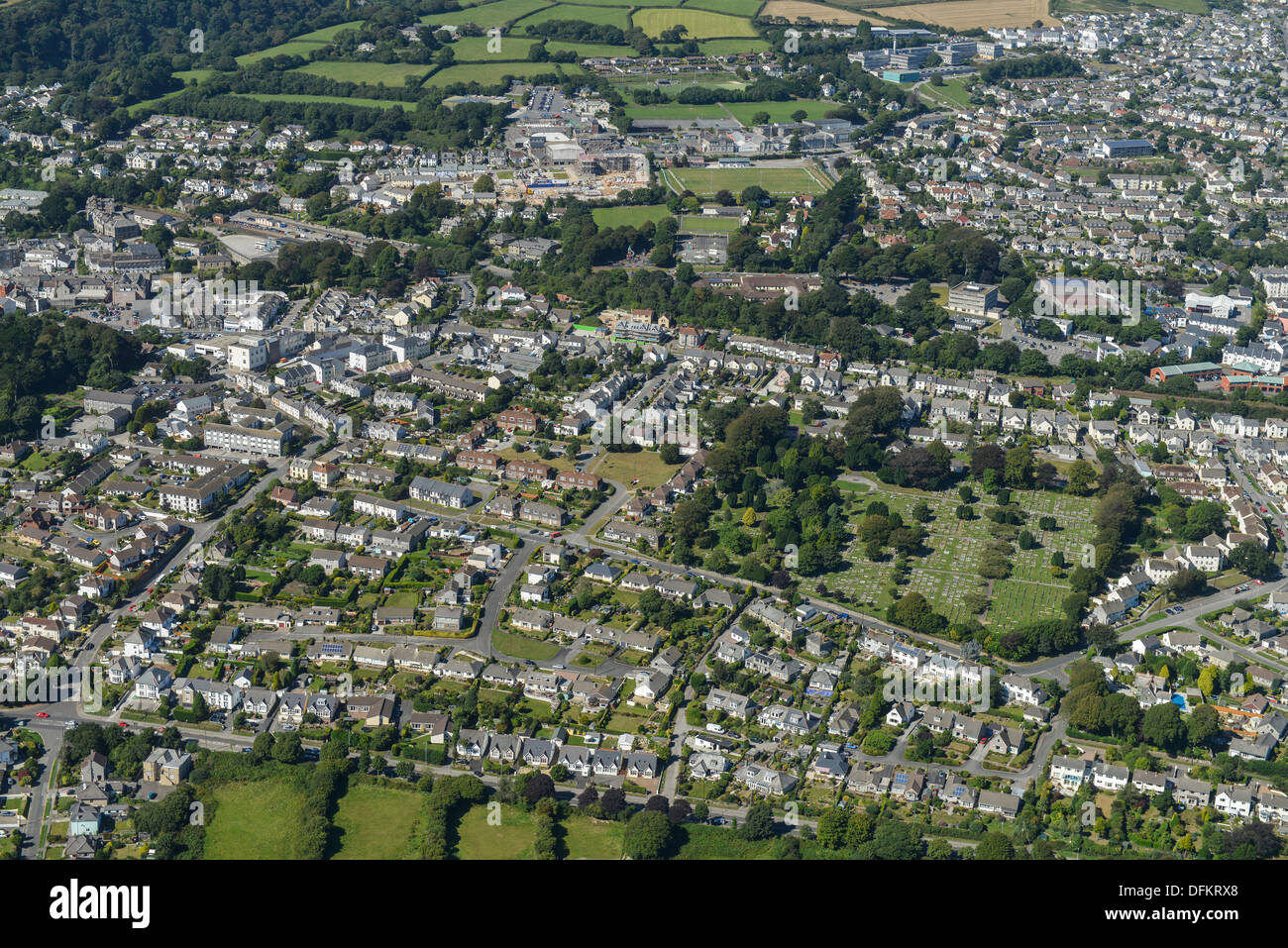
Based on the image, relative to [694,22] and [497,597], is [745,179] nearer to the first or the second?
[694,22]

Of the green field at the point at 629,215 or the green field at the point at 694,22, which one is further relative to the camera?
the green field at the point at 694,22

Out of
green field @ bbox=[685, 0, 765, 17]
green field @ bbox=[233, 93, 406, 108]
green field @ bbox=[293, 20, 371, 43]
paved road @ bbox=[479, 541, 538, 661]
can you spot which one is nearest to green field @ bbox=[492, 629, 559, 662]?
paved road @ bbox=[479, 541, 538, 661]

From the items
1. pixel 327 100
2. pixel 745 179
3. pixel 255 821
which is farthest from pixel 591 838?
pixel 327 100

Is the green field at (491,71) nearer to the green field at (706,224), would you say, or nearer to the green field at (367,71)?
the green field at (367,71)

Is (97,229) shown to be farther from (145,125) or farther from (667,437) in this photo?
(667,437)

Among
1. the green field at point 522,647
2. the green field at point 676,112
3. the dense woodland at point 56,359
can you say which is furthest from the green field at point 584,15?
the green field at point 522,647

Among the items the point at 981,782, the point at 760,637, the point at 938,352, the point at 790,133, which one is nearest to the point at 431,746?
the point at 760,637
